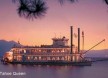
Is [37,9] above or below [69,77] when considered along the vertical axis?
above

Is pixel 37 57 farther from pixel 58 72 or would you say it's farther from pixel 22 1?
pixel 22 1

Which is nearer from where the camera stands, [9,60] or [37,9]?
[37,9]

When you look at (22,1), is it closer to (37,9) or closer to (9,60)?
(37,9)

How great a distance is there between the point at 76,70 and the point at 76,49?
11.3 ft

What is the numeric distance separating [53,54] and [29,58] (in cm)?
240

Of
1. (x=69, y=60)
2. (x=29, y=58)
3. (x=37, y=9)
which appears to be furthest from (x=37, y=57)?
(x=37, y=9)

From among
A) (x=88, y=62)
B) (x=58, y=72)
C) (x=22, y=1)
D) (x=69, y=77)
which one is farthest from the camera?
(x=88, y=62)

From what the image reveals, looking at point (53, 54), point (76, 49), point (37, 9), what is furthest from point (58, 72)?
point (37, 9)

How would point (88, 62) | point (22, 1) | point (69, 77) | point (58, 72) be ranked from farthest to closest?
point (88, 62) → point (58, 72) → point (69, 77) → point (22, 1)

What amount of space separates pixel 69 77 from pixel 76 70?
19.9 feet

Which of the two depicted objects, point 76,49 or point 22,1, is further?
point 76,49

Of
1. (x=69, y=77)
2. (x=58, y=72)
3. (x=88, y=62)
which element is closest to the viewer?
(x=69, y=77)

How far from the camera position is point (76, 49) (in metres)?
41.8

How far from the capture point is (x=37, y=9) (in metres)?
2.18
